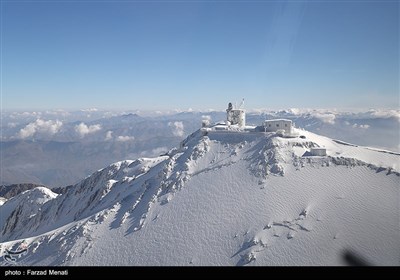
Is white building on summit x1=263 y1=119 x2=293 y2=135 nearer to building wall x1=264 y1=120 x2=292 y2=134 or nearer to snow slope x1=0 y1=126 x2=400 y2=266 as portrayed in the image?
building wall x1=264 y1=120 x2=292 y2=134

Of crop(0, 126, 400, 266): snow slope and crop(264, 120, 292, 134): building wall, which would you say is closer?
crop(0, 126, 400, 266): snow slope

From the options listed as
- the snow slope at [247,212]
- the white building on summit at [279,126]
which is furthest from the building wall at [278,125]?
the snow slope at [247,212]

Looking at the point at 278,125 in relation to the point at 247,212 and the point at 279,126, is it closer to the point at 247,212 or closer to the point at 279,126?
the point at 279,126

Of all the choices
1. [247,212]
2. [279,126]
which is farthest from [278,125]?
[247,212]

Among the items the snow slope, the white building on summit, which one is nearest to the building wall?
the white building on summit

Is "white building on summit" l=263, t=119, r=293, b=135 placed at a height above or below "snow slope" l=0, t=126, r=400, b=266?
above
